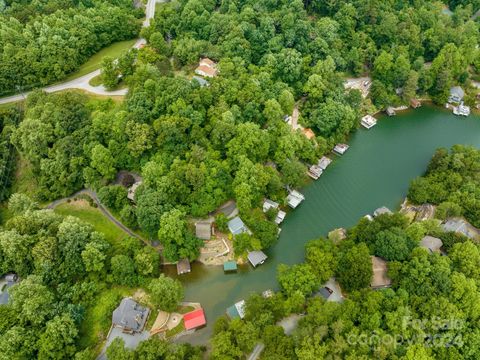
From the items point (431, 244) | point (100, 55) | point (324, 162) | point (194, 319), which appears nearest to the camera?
point (194, 319)

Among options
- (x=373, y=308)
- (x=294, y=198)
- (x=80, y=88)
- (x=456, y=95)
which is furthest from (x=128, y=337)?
(x=456, y=95)

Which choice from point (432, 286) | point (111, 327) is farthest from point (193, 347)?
point (432, 286)

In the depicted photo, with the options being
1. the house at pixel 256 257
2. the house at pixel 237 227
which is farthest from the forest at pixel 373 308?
the house at pixel 237 227

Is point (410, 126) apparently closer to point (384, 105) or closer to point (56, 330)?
point (384, 105)

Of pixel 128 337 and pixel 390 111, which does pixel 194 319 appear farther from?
pixel 390 111

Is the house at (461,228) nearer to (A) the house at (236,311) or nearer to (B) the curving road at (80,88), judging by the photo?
(A) the house at (236,311)

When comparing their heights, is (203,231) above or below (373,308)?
below
